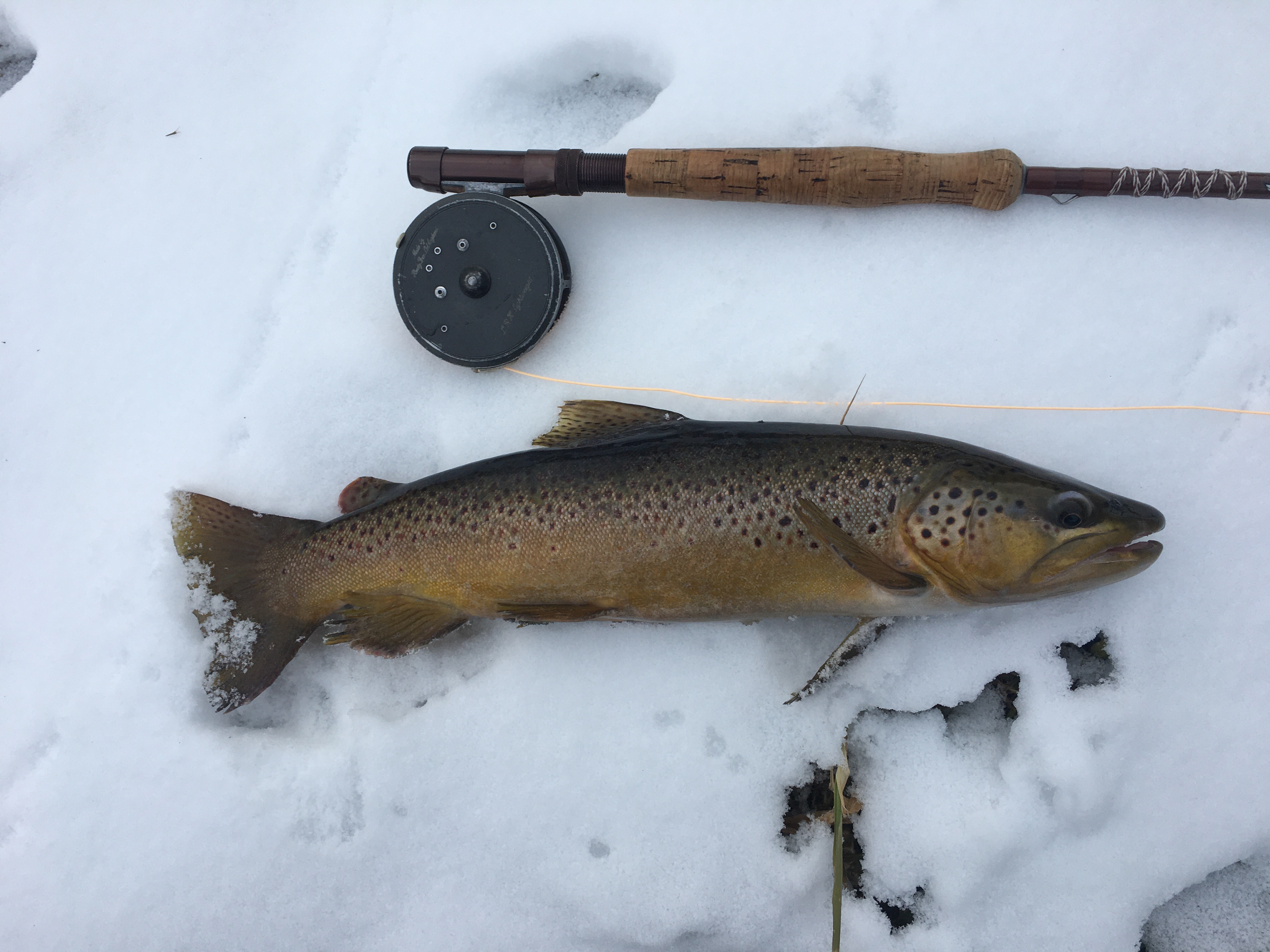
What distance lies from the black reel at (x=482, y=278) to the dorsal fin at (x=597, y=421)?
0.31 meters

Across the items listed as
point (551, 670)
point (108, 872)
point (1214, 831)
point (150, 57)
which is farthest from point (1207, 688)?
point (150, 57)

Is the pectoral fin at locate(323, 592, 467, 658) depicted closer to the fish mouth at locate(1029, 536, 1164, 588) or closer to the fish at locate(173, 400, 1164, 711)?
the fish at locate(173, 400, 1164, 711)

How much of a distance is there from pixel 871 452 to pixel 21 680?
8.77ft

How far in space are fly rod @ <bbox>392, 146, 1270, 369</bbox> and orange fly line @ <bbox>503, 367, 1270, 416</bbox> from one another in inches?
7.2

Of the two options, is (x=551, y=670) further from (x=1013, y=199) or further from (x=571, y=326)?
(x=1013, y=199)

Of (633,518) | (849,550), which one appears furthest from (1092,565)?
(633,518)

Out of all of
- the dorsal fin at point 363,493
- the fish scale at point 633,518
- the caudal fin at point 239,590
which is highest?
the fish scale at point 633,518

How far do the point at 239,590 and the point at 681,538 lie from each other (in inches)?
51.8

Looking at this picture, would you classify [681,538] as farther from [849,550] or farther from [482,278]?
[482,278]

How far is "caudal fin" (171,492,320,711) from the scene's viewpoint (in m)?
2.23

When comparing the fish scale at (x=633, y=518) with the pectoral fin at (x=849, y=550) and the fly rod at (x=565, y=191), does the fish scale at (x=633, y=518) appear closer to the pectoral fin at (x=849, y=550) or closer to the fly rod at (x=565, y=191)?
the pectoral fin at (x=849, y=550)

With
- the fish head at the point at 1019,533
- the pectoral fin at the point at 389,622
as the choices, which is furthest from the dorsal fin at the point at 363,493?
the fish head at the point at 1019,533

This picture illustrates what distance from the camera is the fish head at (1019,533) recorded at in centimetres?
191

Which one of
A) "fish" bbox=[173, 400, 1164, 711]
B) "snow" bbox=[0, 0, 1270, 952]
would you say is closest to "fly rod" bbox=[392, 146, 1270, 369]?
"snow" bbox=[0, 0, 1270, 952]
